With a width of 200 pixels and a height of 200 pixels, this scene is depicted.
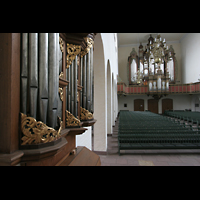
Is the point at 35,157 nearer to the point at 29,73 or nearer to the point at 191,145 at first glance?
the point at 29,73

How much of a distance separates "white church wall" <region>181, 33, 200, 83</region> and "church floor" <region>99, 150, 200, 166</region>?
50.5ft

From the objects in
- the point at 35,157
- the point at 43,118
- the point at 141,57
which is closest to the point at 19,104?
the point at 43,118

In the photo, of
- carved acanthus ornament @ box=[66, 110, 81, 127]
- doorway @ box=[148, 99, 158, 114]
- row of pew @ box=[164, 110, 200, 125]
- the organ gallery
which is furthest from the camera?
doorway @ box=[148, 99, 158, 114]

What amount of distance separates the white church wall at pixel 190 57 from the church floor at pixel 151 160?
15.4 m

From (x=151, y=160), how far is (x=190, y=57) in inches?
732

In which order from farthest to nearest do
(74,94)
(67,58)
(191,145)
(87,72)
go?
(191,145) < (87,72) < (74,94) < (67,58)

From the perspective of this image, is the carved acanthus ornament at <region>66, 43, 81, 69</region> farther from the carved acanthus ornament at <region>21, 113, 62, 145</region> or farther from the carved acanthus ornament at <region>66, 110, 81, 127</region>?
the carved acanthus ornament at <region>21, 113, 62, 145</region>

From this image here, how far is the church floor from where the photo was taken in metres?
4.51

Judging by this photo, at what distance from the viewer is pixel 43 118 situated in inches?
46.3

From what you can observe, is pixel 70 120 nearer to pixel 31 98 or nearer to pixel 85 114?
pixel 85 114

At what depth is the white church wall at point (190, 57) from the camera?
57.1 ft

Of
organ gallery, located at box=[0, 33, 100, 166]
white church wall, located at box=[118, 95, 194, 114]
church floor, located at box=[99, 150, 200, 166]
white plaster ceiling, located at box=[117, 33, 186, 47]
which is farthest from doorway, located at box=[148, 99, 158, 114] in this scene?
organ gallery, located at box=[0, 33, 100, 166]

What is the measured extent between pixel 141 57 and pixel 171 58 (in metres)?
3.98

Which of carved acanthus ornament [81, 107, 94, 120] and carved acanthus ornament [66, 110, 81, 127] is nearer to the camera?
carved acanthus ornament [66, 110, 81, 127]
